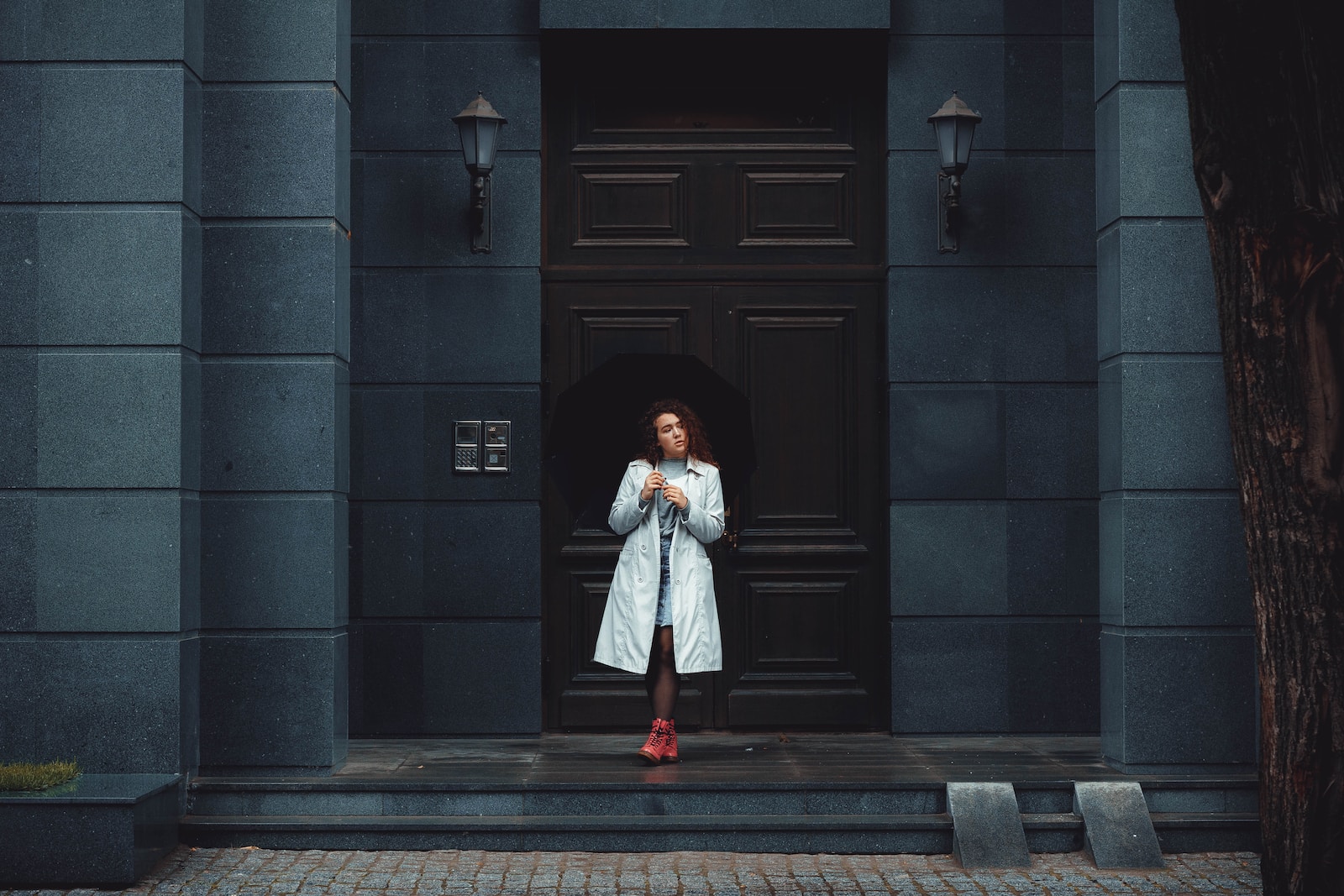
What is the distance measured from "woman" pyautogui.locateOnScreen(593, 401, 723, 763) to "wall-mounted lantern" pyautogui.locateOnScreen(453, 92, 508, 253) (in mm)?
1977

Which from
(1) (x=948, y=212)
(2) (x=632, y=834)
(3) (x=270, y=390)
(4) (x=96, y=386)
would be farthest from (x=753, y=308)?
(4) (x=96, y=386)

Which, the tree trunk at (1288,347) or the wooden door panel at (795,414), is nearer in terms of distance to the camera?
the tree trunk at (1288,347)

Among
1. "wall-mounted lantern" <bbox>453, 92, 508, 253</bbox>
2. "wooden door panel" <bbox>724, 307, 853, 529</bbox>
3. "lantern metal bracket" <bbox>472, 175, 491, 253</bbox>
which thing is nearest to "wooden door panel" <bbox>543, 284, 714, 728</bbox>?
"wooden door panel" <bbox>724, 307, 853, 529</bbox>

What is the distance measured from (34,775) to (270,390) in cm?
226

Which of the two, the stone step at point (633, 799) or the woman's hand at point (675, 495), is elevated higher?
the woman's hand at point (675, 495)

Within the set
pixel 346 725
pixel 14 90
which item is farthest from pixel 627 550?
pixel 14 90

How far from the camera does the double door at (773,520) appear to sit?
9.33 m

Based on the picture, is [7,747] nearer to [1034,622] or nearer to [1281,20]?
[1034,622]

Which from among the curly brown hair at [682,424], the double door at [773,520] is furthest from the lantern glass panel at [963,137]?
the curly brown hair at [682,424]

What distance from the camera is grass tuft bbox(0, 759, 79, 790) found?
6.43 meters

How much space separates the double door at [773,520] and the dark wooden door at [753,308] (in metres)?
0.01

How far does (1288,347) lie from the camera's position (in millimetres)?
4594

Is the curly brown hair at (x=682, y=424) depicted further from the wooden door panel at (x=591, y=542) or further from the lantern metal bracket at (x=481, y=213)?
the lantern metal bracket at (x=481, y=213)

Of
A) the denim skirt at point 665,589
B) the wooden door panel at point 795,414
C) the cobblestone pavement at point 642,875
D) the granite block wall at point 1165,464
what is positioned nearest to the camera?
the cobblestone pavement at point 642,875
